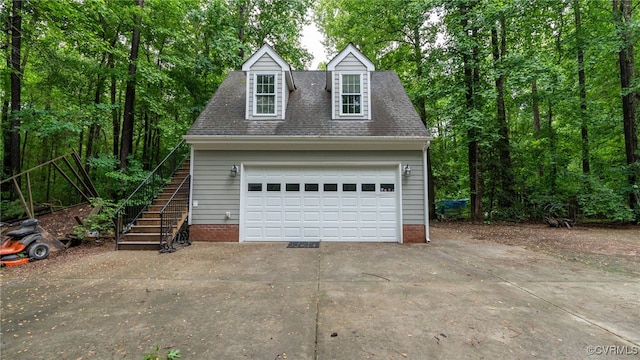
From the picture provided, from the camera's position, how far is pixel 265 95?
Answer: 8719 mm

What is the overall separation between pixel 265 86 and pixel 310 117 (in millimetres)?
1798

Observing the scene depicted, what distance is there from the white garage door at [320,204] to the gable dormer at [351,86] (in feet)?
6.37

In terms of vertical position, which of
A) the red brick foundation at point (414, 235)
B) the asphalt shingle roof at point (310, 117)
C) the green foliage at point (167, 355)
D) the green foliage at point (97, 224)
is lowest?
the green foliage at point (167, 355)

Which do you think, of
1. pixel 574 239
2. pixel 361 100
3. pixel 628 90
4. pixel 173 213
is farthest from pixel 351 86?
pixel 628 90

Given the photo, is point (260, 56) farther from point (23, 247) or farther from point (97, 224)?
point (23, 247)

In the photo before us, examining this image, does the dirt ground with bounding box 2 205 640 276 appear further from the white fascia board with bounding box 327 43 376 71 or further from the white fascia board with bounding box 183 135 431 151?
the white fascia board with bounding box 327 43 376 71

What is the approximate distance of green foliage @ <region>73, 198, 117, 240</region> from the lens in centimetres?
728

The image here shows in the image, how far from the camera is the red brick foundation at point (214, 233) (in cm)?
804

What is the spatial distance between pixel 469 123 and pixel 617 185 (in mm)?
7531

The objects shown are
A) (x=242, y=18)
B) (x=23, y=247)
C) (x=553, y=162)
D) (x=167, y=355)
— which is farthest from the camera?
(x=242, y=18)

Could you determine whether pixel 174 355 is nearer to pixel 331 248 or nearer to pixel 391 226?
pixel 331 248

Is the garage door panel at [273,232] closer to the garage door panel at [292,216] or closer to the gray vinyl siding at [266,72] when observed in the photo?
the garage door panel at [292,216]

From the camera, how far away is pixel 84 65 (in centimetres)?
1050

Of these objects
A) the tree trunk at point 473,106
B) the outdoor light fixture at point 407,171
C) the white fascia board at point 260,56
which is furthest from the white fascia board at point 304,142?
the tree trunk at point 473,106
